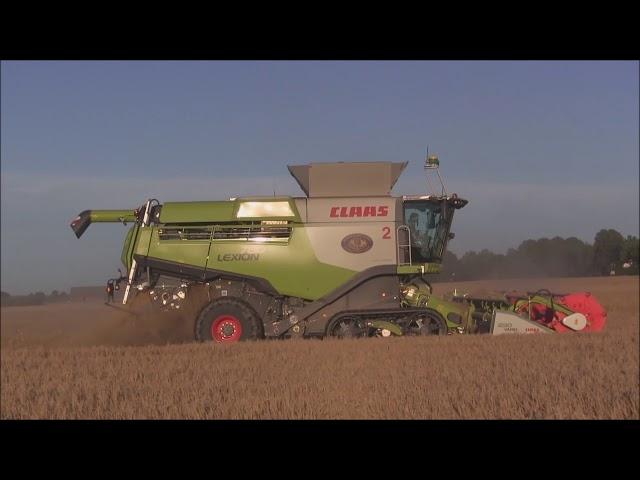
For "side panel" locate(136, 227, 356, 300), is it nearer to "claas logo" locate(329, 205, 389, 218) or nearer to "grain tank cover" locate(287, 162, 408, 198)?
"claas logo" locate(329, 205, 389, 218)

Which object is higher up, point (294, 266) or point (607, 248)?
point (294, 266)

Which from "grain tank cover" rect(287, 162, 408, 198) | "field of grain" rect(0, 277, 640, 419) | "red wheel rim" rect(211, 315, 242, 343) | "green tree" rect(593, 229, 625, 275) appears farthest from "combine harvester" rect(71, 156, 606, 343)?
"green tree" rect(593, 229, 625, 275)

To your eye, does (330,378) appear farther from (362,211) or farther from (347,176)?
(362,211)

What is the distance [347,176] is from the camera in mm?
7562

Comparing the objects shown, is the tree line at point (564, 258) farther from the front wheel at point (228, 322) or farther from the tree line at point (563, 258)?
the front wheel at point (228, 322)

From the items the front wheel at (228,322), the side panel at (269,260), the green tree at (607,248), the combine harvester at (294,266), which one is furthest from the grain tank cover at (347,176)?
the front wheel at (228,322)

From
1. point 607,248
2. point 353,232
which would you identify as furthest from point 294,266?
point 607,248

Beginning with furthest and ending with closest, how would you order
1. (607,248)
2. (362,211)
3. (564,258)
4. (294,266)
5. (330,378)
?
(294,266) → (362,211) → (330,378) → (564,258) → (607,248)

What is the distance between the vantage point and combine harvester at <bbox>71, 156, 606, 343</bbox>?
10211 mm

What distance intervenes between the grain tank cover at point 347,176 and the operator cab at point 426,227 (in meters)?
2.34

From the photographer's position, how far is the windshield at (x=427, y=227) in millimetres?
10336

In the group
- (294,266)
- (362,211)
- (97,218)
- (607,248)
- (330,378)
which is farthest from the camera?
(294,266)

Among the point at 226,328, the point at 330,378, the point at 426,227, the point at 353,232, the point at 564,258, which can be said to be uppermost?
the point at 426,227

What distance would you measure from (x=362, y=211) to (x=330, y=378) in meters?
2.94
